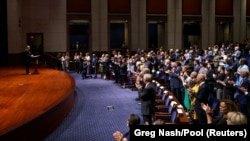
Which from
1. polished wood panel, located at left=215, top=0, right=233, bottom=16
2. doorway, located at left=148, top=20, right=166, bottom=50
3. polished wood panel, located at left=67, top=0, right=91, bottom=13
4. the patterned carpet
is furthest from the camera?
doorway, located at left=148, top=20, right=166, bottom=50

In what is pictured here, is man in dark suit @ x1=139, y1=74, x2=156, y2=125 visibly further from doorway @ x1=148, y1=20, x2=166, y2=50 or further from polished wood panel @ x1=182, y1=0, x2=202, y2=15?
doorway @ x1=148, y1=20, x2=166, y2=50

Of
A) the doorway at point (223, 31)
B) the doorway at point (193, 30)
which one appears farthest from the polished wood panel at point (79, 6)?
the doorway at point (223, 31)

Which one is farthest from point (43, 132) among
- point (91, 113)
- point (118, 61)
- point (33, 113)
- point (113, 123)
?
point (118, 61)

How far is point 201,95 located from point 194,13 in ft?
66.5

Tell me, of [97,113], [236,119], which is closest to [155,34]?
[97,113]

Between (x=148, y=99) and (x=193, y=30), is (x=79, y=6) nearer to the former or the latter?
(x=193, y=30)

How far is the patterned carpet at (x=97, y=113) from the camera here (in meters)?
8.51

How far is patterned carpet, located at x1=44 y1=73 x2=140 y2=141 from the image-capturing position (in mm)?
8508

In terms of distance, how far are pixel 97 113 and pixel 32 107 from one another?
267cm

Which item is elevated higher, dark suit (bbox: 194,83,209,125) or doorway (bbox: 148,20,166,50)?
doorway (bbox: 148,20,166,50)

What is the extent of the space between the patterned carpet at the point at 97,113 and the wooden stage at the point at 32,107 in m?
0.34

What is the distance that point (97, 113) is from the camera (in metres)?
10.9

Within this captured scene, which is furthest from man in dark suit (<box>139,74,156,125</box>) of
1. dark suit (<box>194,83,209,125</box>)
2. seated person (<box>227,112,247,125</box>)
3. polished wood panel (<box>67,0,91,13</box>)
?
polished wood panel (<box>67,0,91,13</box>)

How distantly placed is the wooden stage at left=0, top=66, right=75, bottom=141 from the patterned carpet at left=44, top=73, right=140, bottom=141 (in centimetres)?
34
